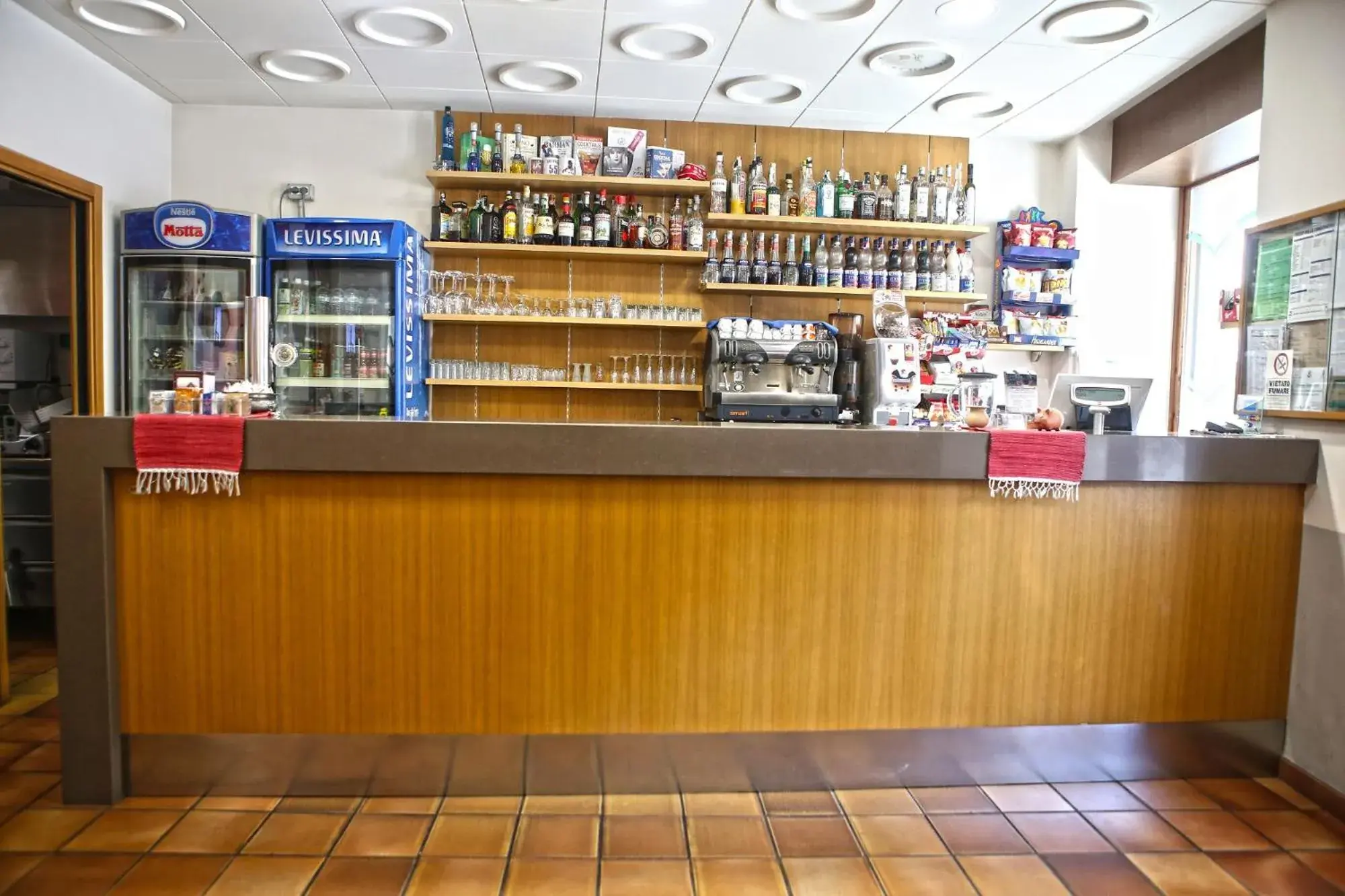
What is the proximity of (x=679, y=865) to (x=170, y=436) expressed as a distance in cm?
187

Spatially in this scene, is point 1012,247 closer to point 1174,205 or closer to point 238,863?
point 1174,205

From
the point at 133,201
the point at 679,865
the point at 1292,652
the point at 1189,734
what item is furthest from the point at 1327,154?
the point at 133,201

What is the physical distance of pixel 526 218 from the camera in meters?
4.86

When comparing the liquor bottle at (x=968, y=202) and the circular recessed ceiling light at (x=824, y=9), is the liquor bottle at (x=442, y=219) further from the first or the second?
the liquor bottle at (x=968, y=202)

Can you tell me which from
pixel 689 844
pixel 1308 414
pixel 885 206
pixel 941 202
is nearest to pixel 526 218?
pixel 885 206

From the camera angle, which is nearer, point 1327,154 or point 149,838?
point 149,838

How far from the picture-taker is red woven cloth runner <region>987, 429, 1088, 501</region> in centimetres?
259

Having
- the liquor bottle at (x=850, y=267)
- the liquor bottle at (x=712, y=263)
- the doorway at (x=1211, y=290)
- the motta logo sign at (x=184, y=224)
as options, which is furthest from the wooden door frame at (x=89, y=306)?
the doorway at (x=1211, y=290)

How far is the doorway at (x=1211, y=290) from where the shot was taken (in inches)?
188

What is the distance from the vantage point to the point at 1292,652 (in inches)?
111

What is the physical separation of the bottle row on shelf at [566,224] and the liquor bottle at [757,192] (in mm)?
310

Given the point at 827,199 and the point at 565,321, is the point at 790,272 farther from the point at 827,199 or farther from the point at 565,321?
the point at 565,321

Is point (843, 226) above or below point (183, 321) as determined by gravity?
above

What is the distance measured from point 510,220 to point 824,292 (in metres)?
1.93
